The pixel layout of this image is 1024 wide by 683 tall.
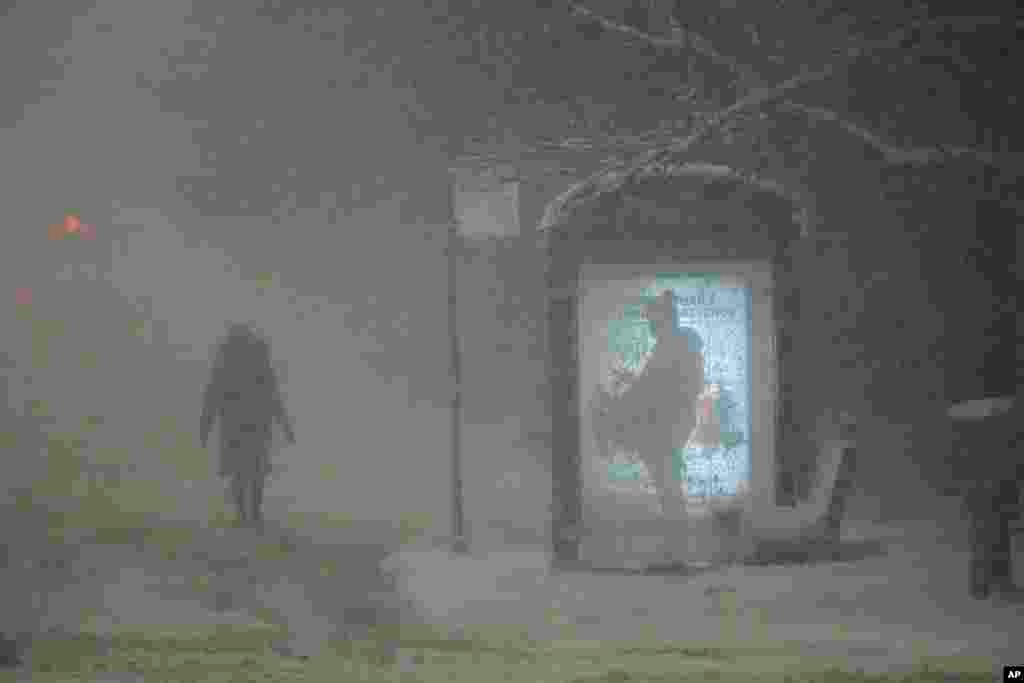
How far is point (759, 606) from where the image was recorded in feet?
22.2

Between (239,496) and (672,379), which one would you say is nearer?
(672,379)

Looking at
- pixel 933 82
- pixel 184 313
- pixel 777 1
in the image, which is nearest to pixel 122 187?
pixel 184 313

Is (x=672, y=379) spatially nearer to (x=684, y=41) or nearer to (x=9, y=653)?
(x=684, y=41)

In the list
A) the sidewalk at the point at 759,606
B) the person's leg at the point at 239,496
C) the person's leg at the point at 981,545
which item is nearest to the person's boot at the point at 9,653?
the person's leg at the point at 239,496

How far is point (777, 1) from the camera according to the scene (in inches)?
321

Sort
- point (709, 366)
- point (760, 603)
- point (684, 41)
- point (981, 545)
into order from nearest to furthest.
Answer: point (981, 545)
point (760, 603)
point (684, 41)
point (709, 366)

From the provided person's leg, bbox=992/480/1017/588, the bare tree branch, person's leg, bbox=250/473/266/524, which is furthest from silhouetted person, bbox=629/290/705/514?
person's leg, bbox=250/473/266/524

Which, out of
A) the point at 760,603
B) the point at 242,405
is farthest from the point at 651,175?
the point at 242,405

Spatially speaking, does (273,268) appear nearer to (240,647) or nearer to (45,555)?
(45,555)

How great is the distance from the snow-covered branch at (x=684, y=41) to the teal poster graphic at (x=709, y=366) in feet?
4.69

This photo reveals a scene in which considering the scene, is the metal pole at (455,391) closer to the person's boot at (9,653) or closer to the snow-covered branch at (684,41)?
the snow-covered branch at (684,41)

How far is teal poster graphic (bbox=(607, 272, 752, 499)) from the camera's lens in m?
7.84

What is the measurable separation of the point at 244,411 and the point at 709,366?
348cm

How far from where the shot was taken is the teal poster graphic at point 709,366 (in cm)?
784
